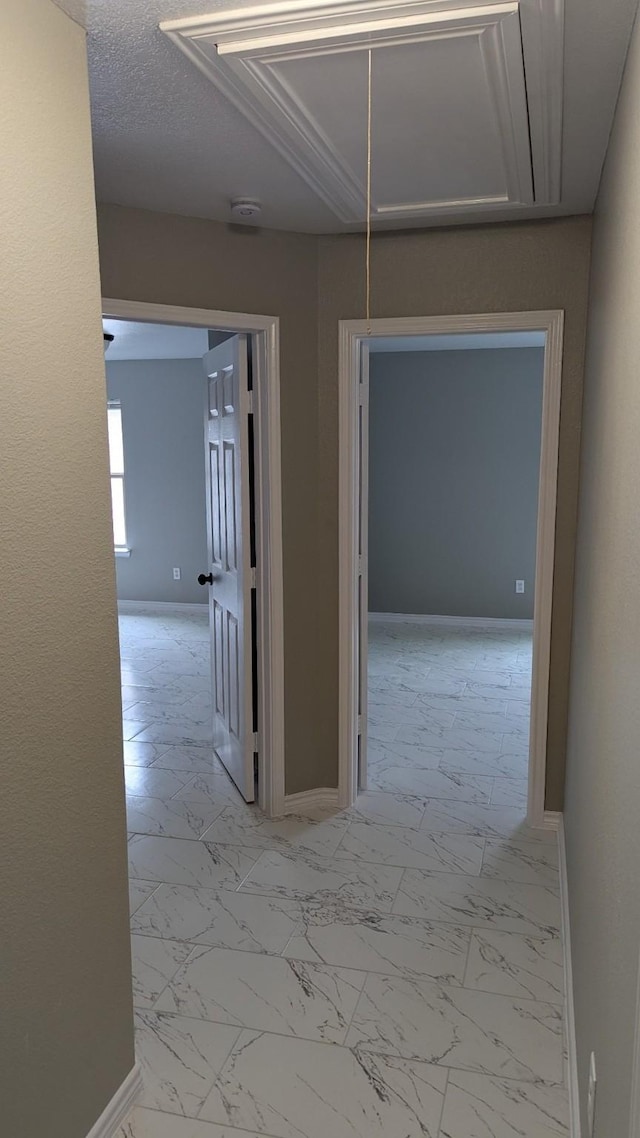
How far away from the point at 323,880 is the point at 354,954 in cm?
47

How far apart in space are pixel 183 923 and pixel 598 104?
9.33ft

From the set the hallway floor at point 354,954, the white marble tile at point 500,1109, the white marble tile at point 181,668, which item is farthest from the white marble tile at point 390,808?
the white marble tile at point 181,668

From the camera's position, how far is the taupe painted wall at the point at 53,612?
163cm

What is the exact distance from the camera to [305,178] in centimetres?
275

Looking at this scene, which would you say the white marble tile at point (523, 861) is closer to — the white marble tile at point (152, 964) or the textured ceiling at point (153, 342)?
the white marble tile at point (152, 964)

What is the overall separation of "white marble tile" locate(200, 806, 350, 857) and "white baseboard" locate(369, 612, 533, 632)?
4057 mm

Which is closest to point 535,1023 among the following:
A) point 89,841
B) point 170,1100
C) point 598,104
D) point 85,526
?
point 170,1100

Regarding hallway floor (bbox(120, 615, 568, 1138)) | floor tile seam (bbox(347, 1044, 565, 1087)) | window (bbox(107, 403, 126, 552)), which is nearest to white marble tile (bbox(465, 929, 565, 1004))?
hallway floor (bbox(120, 615, 568, 1138))

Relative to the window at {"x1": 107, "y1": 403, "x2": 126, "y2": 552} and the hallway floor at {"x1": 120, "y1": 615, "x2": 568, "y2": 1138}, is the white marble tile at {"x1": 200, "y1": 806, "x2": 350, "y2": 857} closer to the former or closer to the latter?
the hallway floor at {"x1": 120, "y1": 615, "x2": 568, "y2": 1138}

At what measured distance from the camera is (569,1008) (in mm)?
2434

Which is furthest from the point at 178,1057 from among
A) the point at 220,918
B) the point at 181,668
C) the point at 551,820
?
the point at 181,668

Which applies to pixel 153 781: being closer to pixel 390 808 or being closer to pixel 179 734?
pixel 179 734

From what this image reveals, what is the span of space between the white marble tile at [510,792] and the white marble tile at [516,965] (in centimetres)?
105

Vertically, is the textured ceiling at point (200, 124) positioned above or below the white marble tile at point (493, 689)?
above
